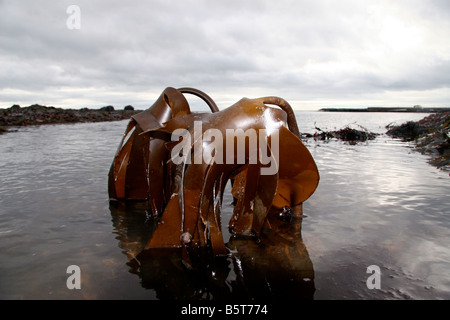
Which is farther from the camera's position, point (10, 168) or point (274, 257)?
point (10, 168)

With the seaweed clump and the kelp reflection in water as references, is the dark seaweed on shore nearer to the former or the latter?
the seaweed clump

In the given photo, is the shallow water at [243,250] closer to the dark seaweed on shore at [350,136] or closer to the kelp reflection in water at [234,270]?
the kelp reflection in water at [234,270]

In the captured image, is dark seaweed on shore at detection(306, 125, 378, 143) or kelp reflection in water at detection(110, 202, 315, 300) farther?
dark seaweed on shore at detection(306, 125, 378, 143)

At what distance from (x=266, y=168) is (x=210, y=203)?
0.47 m

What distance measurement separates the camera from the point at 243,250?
2137mm

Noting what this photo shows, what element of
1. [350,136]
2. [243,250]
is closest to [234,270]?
[243,250]

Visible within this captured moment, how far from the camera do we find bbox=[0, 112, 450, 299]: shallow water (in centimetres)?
169

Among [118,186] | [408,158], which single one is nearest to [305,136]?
[408,158]

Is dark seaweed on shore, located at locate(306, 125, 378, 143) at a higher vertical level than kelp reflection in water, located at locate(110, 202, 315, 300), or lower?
higher

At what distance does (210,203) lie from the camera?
208cm

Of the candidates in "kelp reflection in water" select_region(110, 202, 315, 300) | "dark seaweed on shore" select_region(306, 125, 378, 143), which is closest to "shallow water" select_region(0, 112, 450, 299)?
"kelp reflection in water" select_region(110, 202, 315, 300)

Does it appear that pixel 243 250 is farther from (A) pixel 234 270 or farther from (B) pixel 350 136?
(B) pixel 350 136

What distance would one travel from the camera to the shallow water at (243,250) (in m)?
1.69
